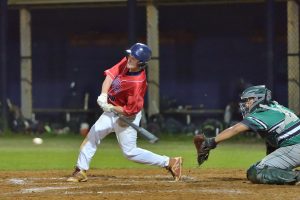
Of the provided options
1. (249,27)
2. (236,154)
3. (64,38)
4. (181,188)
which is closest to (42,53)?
(64,38)

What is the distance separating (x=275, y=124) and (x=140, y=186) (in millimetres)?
1702

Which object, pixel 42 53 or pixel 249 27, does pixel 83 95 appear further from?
pixel 249 27

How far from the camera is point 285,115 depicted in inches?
347

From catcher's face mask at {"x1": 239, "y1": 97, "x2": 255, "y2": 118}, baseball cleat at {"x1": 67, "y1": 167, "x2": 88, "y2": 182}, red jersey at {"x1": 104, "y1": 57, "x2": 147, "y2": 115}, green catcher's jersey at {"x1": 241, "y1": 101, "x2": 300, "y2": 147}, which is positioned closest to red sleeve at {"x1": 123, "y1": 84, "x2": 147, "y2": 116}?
red jersey at {"x1": 104, "y1": 57, "x2": 147, "y2": 115}

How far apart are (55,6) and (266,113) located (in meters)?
15.6

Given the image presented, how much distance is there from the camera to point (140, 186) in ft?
29.5

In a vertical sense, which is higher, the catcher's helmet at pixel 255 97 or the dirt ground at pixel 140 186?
the catcher's helmet at pixel 255 97

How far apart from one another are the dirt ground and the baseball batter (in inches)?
10.3

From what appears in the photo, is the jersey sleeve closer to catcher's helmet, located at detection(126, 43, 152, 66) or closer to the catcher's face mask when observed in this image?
the catcher's face mask

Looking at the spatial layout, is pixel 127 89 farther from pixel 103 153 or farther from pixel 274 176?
pixel 103 153

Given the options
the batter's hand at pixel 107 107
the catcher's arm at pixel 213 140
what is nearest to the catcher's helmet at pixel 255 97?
the catcher's arm at pixel 213 140

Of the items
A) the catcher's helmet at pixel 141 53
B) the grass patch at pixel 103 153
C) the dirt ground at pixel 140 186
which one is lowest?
the grass patch at pixel 103 153

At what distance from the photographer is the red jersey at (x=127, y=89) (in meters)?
9.56

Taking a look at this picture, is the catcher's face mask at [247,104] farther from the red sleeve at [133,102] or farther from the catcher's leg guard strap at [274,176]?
the red sleeve at [133,102]
